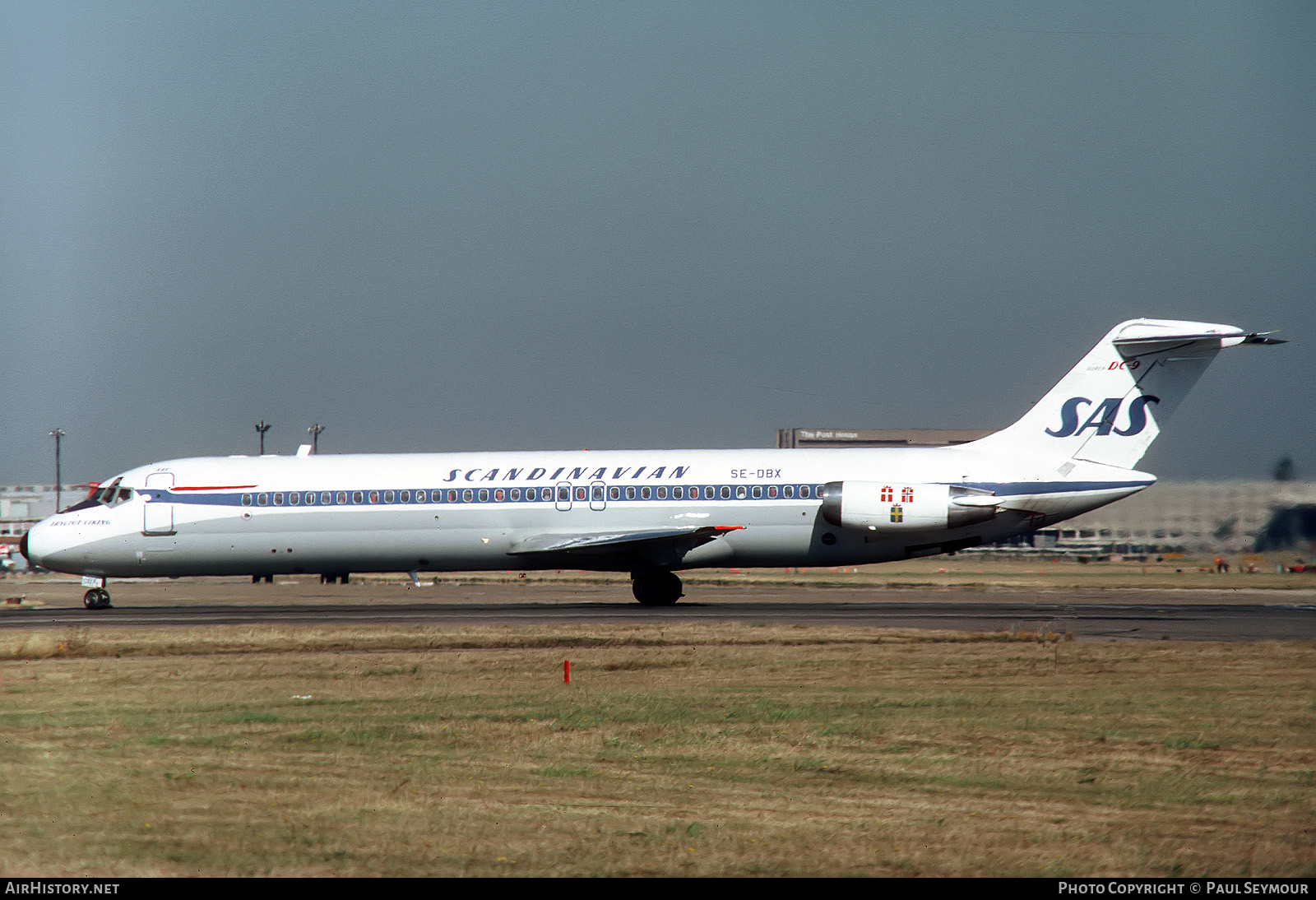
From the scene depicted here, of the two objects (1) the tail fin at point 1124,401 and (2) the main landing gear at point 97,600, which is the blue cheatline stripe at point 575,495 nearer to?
(1) the tail fin at point 1124,401

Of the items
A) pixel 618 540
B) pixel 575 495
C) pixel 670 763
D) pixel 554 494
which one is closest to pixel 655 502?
pixel 618 540

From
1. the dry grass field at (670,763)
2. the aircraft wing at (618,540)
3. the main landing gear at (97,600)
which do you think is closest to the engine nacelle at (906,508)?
the aircraft wing at (618,540)

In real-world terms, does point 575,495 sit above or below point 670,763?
above

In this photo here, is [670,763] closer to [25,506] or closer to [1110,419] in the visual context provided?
[1110,419]

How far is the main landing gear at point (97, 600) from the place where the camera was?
109 ft

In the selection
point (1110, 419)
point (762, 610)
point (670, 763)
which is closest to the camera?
point (670, 763)

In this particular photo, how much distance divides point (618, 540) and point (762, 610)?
13.1ft

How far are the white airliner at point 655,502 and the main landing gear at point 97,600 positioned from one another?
0.07 m

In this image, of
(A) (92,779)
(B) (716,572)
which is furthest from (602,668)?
(B) (716,572)

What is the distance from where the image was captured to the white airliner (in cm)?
3175

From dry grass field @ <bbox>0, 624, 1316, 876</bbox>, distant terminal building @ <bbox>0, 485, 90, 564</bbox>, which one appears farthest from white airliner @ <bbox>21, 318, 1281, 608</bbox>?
distant terminal building @ <bbox>0, 485, 90, 564</bbox>

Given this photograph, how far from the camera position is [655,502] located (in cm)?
3234

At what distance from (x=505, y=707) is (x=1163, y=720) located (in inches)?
295

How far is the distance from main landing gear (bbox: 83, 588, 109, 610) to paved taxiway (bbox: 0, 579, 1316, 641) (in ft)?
1.44
